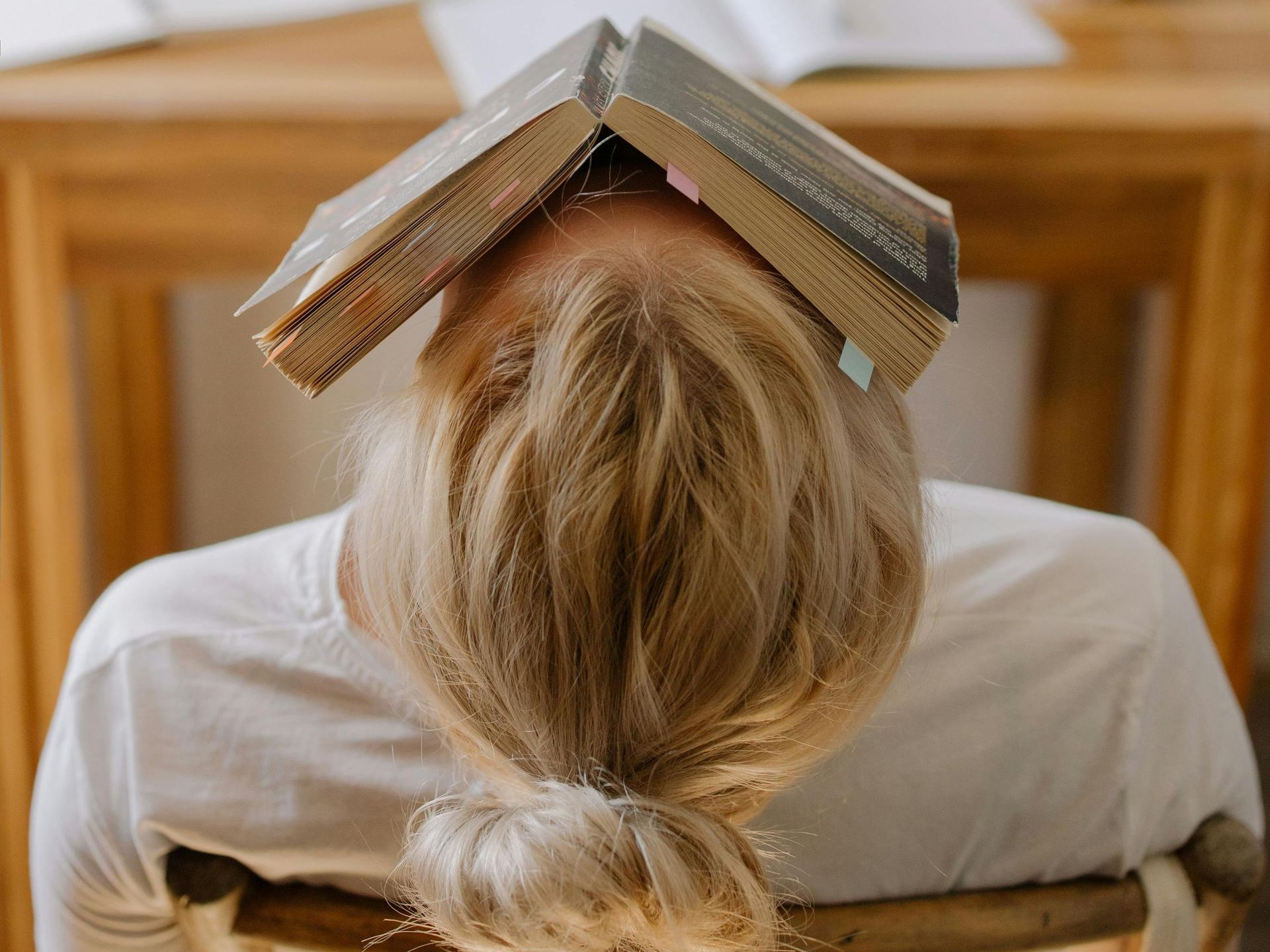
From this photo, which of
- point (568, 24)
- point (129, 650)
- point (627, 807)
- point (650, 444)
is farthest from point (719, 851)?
point (568, 24)

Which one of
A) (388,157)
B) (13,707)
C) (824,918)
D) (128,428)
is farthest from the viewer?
(128,428)

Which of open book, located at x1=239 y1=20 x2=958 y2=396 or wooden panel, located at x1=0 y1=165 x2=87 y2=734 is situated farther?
wooden panel, located at x1=0 y1=165 x2=87 y2=734

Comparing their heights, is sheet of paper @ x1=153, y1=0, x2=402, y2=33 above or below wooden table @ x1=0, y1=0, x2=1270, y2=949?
above

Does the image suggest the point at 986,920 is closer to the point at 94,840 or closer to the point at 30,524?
the point at 94,840

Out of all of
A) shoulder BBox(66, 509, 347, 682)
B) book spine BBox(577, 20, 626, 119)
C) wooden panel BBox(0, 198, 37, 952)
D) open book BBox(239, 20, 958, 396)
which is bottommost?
wooden panel BBox(0, 198, 37, 952)

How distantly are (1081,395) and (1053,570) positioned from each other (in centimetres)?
122

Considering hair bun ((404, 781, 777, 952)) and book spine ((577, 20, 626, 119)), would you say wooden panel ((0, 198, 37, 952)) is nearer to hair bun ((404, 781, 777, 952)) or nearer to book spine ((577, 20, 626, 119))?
book spine ((577, 20, 626, 119))

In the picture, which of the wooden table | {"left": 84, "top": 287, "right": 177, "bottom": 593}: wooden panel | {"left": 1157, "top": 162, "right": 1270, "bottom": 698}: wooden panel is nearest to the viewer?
the wooden table

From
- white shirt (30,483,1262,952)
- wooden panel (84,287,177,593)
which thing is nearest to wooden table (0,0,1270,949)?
wooden panel (84,287,177,593)

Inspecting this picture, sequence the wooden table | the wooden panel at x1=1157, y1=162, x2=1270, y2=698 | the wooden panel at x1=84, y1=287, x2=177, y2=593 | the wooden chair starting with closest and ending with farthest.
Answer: the wooden chair
the wooden table
the wooden panel at x1=1157, y1=162, x2=1270, y2=698
the wooden panel at x1=84, y1=287, x2=177, y2=593

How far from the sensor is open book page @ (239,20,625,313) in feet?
1.57

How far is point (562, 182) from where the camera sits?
0.48 m

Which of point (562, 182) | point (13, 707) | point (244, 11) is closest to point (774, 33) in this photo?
point (244, 11)

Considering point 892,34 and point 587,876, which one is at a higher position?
point 892,34
